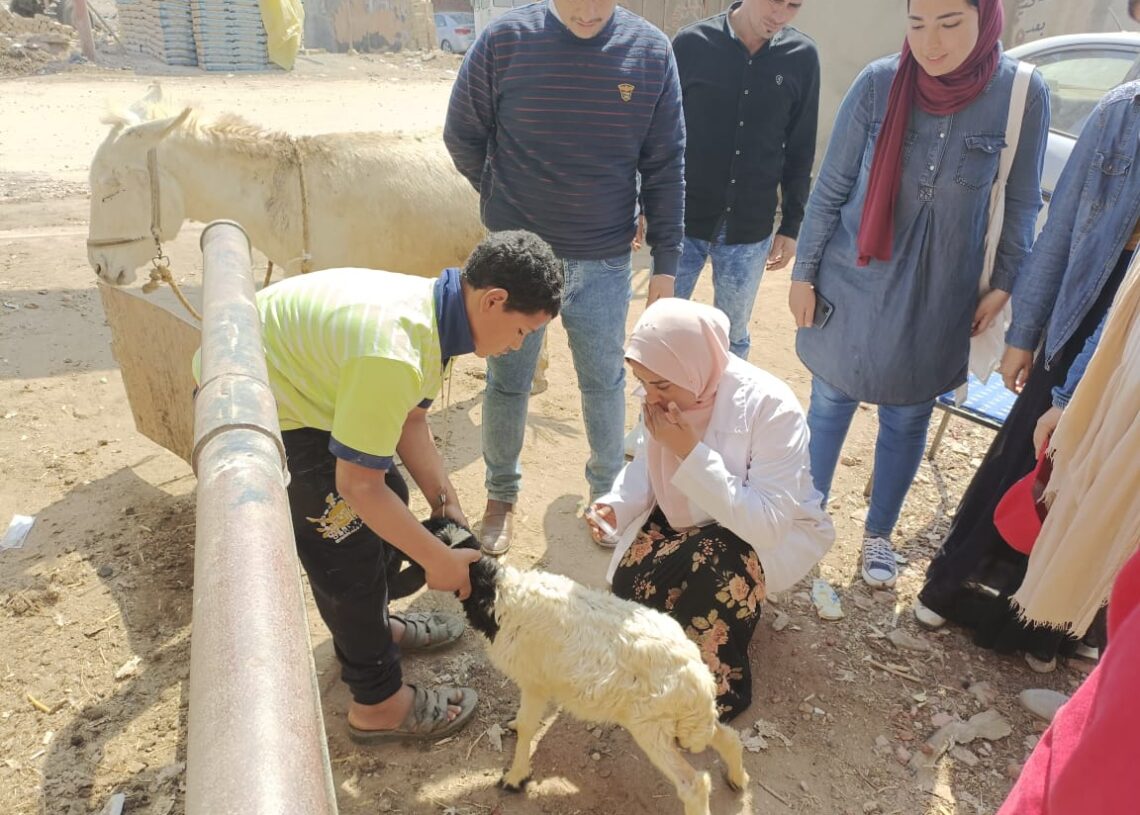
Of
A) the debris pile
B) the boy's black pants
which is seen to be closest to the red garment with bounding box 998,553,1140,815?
the boy's black pants

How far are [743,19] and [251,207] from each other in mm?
2725

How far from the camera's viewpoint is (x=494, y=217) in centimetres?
338

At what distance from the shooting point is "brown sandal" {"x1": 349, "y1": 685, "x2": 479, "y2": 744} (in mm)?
2607

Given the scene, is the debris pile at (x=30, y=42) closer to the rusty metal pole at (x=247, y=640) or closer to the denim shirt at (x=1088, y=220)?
the denim shirt at (x=1088, y=220)

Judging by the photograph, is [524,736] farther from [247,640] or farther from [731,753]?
[247,640]

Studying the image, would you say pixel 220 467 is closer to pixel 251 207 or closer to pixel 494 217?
pixel 494 217

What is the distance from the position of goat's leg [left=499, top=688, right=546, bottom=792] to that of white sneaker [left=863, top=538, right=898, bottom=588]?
177 cm

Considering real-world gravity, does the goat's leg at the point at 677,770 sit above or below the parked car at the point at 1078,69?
below

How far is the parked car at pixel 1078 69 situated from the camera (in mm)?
5738

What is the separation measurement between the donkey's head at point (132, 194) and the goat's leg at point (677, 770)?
3.69 metres

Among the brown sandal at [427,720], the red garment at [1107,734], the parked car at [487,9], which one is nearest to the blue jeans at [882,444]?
the brown sandal at [427,720]

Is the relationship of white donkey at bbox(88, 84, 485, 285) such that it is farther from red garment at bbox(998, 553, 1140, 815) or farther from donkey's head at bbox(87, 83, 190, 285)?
red garment at bbox(998, 553, 1140, 815)

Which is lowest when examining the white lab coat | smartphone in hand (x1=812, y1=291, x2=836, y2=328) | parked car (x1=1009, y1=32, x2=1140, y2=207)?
the white lab coat

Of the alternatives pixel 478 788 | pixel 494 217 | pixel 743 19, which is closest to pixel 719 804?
pixel 478 788
